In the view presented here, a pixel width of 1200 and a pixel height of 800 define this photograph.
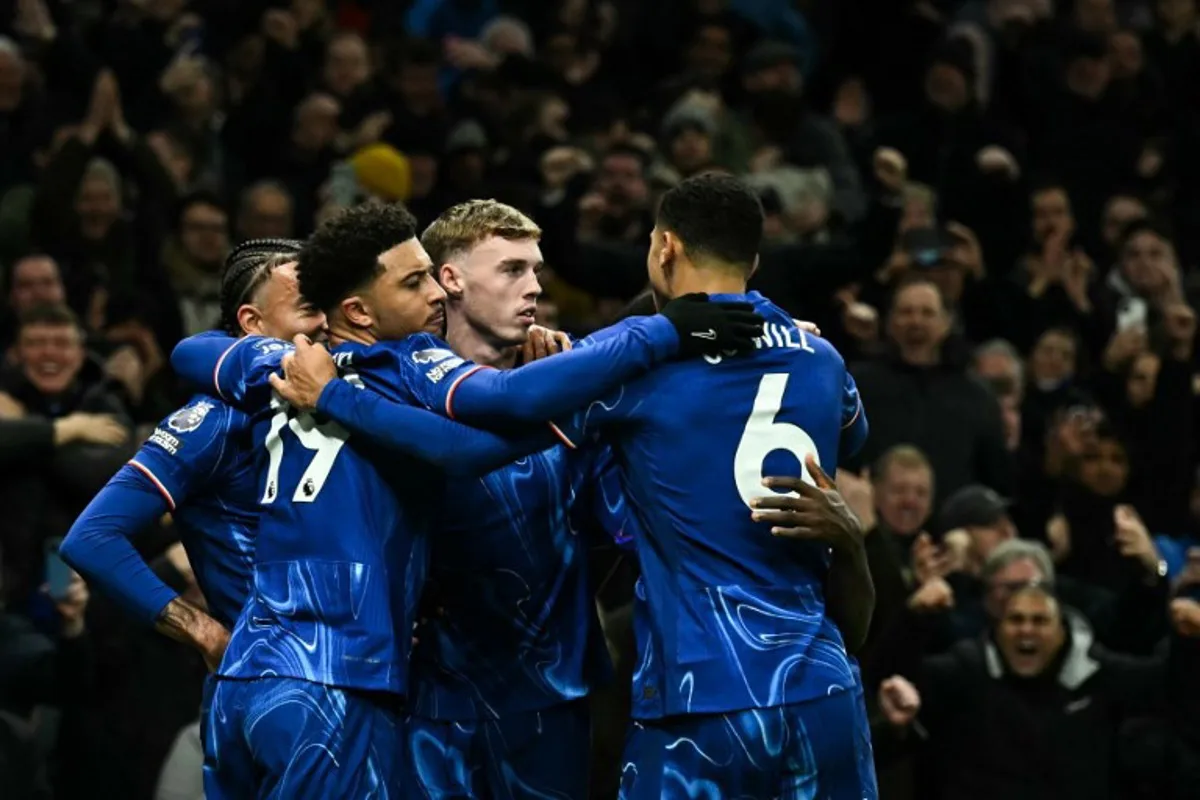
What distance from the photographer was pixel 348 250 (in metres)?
6.25

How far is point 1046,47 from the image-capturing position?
668 inches

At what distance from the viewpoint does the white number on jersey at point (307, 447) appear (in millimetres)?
6055

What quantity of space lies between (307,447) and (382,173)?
7.63 m

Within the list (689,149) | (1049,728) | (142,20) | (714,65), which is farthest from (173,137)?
(1049,728)

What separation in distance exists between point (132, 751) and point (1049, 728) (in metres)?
3.62

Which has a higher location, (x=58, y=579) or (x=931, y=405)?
(x=931, y=405)

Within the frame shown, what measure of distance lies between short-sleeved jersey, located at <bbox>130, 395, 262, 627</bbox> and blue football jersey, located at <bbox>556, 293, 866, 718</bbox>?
998mm

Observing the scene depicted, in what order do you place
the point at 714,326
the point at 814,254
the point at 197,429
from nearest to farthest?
the point at 714,326
the point at 197,429
the point at 814,254

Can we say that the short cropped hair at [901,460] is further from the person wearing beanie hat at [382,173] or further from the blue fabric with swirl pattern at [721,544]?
the blue fabric with swirl pattern at [721,544]

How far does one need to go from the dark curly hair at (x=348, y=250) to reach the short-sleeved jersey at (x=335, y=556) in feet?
0.65

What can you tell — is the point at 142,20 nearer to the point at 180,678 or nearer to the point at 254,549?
the point at 180,678

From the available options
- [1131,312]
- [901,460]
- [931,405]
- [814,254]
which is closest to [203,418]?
[901,460]

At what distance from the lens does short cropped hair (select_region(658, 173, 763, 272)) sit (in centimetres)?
613

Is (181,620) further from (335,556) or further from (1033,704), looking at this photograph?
(1033,704)
